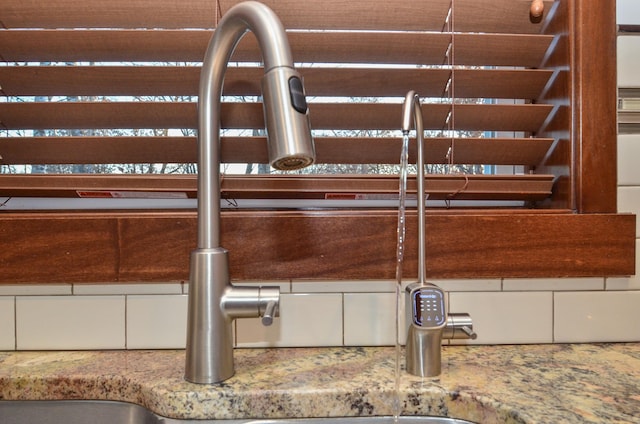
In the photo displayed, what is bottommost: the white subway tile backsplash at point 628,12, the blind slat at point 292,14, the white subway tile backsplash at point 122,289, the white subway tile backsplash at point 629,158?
the white subway tile backsplash at point 122,289

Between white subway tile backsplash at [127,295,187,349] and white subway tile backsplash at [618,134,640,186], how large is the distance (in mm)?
871

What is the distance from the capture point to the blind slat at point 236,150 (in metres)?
0.74

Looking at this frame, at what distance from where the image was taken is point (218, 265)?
59 cm

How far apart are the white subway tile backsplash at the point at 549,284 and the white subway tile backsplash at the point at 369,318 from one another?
22 centimetres

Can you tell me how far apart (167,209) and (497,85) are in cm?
67

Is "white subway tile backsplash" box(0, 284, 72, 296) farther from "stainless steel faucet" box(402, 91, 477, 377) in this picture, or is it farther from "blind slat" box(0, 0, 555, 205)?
"stainless steel faucet" box(402, 91, 477, 377)

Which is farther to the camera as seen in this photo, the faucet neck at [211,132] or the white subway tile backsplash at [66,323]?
the white subway tile backsplash at [66,323]

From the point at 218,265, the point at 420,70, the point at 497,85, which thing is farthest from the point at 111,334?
the point at 497,85

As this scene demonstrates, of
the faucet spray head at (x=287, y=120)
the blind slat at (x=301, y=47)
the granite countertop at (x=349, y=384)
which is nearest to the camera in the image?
the faucet spray head at (x=287, y=120)

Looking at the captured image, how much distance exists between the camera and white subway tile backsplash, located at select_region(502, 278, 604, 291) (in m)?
0.77

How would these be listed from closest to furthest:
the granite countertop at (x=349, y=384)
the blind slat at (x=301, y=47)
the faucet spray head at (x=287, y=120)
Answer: the faucet spray head at (x=287, y=120) < the granite countertop at (x=349, y=384) < the blind slat at (x=301, y=47)

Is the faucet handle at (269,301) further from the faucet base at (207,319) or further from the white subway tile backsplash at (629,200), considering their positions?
the white subway tile backsplash at (629,200)

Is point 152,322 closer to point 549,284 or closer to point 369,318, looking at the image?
point 369,318

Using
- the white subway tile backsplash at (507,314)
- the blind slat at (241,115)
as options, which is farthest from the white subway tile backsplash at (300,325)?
the blind slat at (241,115)
